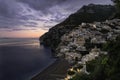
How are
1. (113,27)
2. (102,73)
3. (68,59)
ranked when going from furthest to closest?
(113,27) → (68,59) → (102,73)

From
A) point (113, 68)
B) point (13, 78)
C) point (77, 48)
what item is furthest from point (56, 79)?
point (77, 48)

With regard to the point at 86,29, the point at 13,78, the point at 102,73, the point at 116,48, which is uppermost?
the point at 86,29

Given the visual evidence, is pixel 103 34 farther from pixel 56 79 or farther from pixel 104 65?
pixel 104 65

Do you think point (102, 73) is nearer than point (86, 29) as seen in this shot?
Yes

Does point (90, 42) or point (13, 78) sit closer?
point (13, 78)

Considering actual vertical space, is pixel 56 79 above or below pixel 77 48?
→ below

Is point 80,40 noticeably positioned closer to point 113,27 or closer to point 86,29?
point 86,29

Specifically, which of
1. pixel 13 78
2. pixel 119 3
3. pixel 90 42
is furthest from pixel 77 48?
pixel 119 3

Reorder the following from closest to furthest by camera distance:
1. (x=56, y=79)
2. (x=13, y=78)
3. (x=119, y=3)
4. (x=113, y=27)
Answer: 1. (x=119, y=3)
2. (x=56, y=79)
3. (x=13, y=78)
4. (x=113, y=27)

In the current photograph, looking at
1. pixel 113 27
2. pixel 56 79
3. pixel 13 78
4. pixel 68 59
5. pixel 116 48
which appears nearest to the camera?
pixel 116 48
